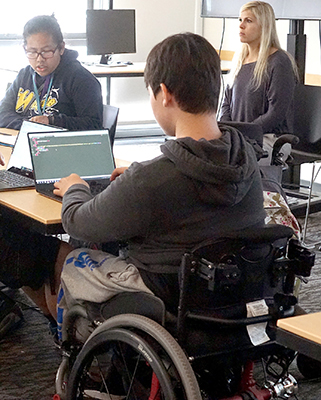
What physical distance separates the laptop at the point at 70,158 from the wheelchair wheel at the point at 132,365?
2.01ft

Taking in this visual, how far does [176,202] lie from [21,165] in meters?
1.12

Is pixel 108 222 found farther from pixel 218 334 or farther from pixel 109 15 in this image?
pixel 109 15

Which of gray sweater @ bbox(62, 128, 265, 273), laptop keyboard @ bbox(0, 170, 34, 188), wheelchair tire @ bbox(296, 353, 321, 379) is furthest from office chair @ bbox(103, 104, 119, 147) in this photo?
gray sweater @ bbox(62, 128, 265, 273)

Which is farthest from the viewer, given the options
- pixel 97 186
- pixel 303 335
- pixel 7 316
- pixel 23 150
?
pixel 7 316

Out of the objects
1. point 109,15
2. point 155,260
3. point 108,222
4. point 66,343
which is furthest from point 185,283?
point 109,15

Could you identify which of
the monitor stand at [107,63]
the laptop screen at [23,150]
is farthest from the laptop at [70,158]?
the monitor stand at [107,63]

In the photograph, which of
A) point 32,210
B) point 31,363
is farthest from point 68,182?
point 31,363

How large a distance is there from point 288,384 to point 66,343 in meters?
0.65

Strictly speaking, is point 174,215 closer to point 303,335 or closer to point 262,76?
point 303,335

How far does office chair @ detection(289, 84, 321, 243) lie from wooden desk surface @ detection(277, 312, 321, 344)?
2695 millimetres

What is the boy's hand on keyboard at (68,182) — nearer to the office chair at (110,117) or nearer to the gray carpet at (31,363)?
the gray carpet at (31,363)

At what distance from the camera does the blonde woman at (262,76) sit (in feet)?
12.5

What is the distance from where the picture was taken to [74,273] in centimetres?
181

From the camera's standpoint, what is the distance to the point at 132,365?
168 centimetres
